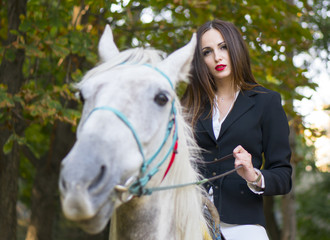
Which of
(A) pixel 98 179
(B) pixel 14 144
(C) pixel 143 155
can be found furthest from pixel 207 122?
(B) pixel 14 144

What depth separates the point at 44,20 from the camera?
193 inches

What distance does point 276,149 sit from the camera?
9.52 feet

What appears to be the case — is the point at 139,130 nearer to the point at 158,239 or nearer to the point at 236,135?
the point at 158,239

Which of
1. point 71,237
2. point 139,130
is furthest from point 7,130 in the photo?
point 71,237

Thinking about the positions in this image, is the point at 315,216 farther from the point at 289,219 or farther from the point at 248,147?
the point at 248,147

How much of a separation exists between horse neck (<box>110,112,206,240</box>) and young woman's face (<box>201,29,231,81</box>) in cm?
89

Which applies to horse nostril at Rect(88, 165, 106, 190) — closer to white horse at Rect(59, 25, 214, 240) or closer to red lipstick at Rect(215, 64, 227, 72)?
white horse at Rect(59, 25, 214, 240)

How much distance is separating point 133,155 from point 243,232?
1.31 metres

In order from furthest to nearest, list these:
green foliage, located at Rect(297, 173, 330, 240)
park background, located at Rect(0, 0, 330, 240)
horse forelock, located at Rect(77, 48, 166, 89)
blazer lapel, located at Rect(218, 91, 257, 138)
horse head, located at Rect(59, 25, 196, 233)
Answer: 1. green foliage, located at Rect(297, 173, 330, 240)
2. park background, located at Rect(0, 0, 330, 240)
3. blazer lapel, located at Rect(218, 91, 257, 138)
4. horse forelock, located at Rect(77, 48, 166, 89)
5. horse head, located at Rect(59, 25, 196, 233)

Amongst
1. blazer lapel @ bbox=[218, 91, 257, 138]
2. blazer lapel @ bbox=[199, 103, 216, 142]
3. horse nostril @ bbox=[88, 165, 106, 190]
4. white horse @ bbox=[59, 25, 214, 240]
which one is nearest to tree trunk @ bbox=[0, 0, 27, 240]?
blazer lapel @ bbox=[199, 103, 216, 142]

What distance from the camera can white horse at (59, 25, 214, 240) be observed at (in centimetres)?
179

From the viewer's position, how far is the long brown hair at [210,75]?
3.19 meters

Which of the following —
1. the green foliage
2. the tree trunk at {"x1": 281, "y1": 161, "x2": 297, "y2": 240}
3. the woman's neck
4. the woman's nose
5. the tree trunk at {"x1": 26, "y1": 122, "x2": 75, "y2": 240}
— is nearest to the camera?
the woman's nose

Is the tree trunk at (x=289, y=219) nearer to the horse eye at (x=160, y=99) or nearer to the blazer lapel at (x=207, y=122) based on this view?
the blazer lapel at (x=207, y=122)
